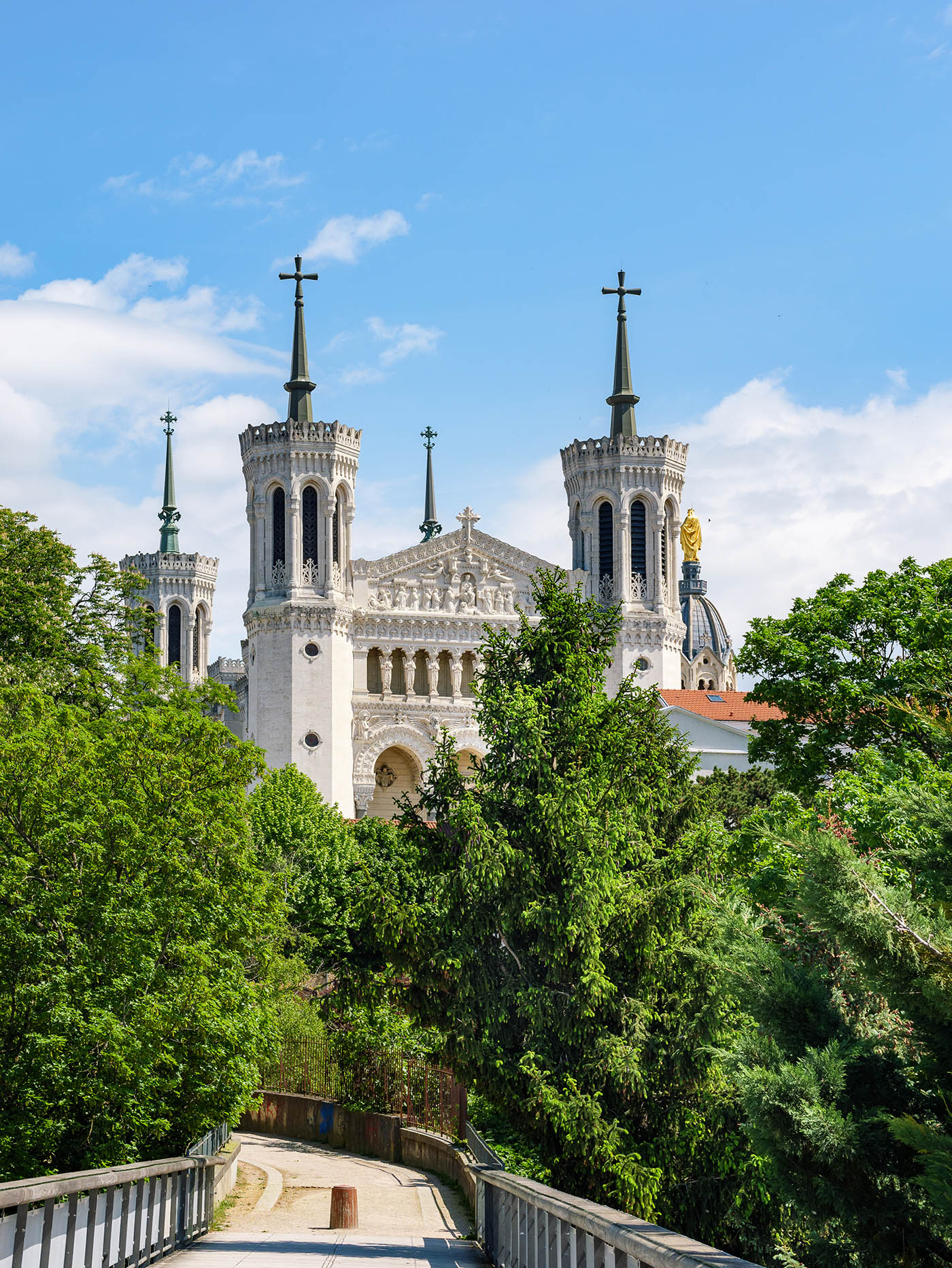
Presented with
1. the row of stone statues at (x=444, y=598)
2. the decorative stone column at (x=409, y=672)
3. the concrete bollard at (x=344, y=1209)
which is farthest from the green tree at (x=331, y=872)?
the row of stone statues at (x=444, y=598)

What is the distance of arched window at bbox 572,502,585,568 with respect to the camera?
243ft

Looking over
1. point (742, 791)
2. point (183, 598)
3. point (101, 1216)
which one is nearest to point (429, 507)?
point (183, 598)

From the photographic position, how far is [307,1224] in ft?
58.1

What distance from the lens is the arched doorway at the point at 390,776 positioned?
71125mm

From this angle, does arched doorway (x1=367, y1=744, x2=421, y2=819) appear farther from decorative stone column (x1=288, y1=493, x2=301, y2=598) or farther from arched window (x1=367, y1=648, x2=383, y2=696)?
decorative stone column (x1=288, y1=493, x2=301, y2=598)

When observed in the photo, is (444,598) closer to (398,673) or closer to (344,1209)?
(398,673)

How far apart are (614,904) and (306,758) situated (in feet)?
158

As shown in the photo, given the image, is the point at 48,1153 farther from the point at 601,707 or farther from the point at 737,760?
the point at 737,760

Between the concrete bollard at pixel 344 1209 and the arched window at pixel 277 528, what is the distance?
174 ft

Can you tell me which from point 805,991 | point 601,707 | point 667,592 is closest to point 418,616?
point 667,592

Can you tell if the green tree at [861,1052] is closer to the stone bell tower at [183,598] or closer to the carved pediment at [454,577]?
the carved pediment at [454,577]

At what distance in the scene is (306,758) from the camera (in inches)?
2606

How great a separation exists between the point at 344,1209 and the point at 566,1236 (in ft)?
28.1

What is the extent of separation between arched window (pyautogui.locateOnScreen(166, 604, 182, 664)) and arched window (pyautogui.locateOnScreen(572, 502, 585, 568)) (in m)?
36.7
